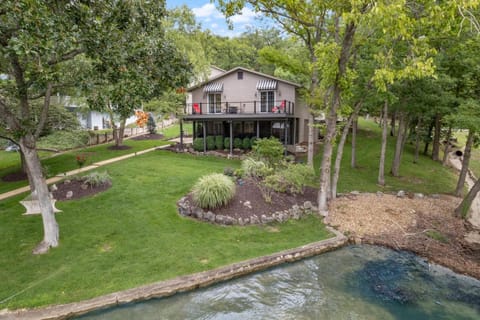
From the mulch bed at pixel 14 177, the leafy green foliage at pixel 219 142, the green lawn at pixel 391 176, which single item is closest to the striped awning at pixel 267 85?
the leafy green foliage at pixel 219 142

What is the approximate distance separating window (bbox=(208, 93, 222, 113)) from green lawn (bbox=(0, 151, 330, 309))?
12.0 meters

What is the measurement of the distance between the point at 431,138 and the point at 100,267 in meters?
25.1

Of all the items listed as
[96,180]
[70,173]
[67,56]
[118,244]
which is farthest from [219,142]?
[67,56]

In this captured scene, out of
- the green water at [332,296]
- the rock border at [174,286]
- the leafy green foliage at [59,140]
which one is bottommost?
the green water at [332,296]

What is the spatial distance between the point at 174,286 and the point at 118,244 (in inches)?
104

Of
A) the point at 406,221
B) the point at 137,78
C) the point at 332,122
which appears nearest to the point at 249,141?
the point at 332,122

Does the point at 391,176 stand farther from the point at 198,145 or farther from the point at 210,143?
the point at 198,145

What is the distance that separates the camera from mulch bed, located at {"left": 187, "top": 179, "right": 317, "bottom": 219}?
10.2 m

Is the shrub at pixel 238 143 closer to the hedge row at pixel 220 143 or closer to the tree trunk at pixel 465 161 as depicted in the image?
the hedge row at pixel 220 143

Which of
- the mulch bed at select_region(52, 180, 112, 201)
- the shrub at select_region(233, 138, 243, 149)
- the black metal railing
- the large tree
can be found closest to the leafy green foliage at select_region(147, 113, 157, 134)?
the black metal railing

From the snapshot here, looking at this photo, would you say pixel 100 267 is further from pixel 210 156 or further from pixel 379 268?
pixel 210 156

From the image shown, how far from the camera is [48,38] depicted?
18.4ft

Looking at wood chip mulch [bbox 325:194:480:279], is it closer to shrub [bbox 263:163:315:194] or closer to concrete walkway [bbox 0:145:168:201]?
shrub [bbox 263:163:315:194]

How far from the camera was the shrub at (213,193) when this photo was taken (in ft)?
32.9
